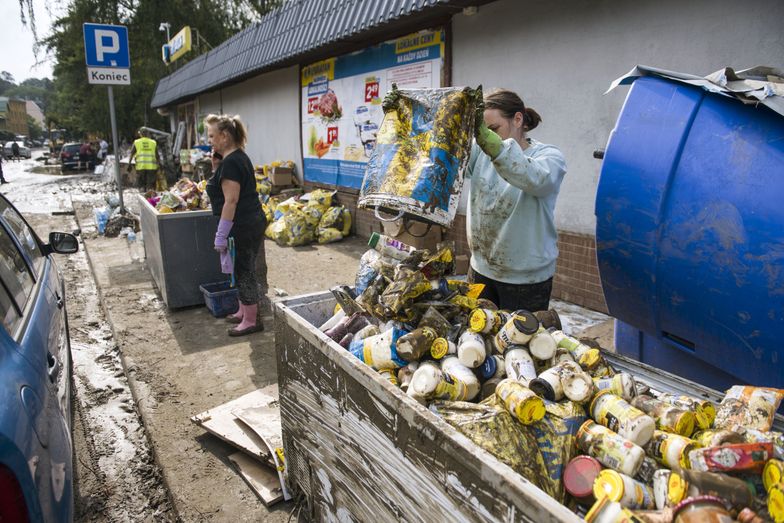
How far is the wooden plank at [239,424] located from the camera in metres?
2.84

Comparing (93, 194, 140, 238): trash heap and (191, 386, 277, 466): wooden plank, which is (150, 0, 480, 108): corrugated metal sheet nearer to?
(93, 194, 140, 238): trash heap

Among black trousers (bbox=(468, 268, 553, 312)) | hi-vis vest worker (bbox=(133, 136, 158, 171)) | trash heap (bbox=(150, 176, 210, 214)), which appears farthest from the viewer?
hi-vis vest worker (bbox=(133, 136, 158, 171))

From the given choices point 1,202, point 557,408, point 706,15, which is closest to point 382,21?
point 706,15

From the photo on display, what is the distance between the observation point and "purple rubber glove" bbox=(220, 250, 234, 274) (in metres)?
4.30

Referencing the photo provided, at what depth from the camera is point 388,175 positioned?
198 cm

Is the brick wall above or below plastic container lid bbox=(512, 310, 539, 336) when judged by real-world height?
below

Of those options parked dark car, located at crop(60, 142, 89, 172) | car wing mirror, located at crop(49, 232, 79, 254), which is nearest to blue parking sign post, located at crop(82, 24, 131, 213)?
car wing mirror, located at crop(49, 232, 79, 254)

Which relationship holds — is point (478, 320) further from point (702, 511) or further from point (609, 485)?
point (702, 511)

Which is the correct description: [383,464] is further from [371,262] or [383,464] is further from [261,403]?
[261,403]

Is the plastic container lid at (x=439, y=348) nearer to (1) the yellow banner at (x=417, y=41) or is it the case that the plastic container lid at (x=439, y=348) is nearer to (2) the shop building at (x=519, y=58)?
(2) the shop building at (x=519, y=58)

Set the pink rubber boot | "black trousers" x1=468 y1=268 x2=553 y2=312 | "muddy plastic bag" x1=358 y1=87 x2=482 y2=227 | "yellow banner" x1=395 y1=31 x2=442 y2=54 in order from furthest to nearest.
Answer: "yellow banner" x1=395 y1=31 x2=442 y2=54 < the pink rubber boot < "black trousers" x1=468 y1=268 x2=553 y2=312 < "muddy plastic bag" x1=358 y1=87 x2=482 y2=227

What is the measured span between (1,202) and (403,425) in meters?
2.87

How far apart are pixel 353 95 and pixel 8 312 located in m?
6.79

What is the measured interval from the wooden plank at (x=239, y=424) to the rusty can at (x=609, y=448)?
1.85m
